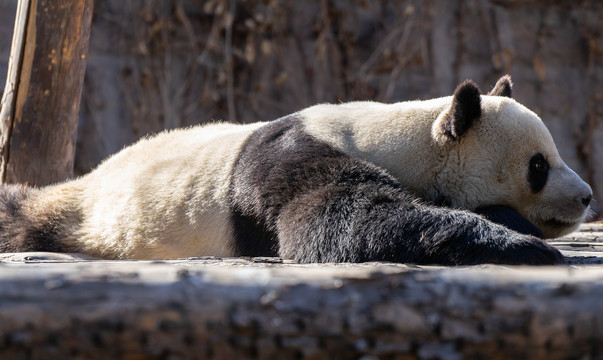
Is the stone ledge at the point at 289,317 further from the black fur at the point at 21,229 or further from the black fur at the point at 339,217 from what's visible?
the black fur at the point at 21,229

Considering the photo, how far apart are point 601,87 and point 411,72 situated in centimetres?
230

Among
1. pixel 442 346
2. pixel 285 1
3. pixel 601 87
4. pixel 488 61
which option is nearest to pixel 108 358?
pixel 442 346

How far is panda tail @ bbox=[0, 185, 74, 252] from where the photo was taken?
388 cm

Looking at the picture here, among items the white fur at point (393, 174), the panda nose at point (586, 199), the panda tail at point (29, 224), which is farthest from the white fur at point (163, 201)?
the panda nose at point (586, 199)

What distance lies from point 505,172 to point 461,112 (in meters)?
0.39

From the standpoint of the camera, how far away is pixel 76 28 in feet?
15.0

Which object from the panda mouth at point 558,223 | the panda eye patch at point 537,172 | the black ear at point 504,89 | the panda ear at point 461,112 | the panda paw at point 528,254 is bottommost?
the panda mouth at point 558,223

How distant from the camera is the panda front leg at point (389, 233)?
2605 millimetres

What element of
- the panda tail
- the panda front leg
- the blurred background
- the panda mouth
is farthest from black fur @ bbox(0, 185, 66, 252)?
the blurred background

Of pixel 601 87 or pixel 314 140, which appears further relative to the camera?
pixel 601 87

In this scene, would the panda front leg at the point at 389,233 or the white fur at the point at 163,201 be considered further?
the white fur at the point at 163,201

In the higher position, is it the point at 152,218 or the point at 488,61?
the point at 488,61

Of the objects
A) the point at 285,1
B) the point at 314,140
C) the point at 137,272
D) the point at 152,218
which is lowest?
the point at 152,218

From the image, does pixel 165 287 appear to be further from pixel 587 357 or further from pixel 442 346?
pixel 587 357
